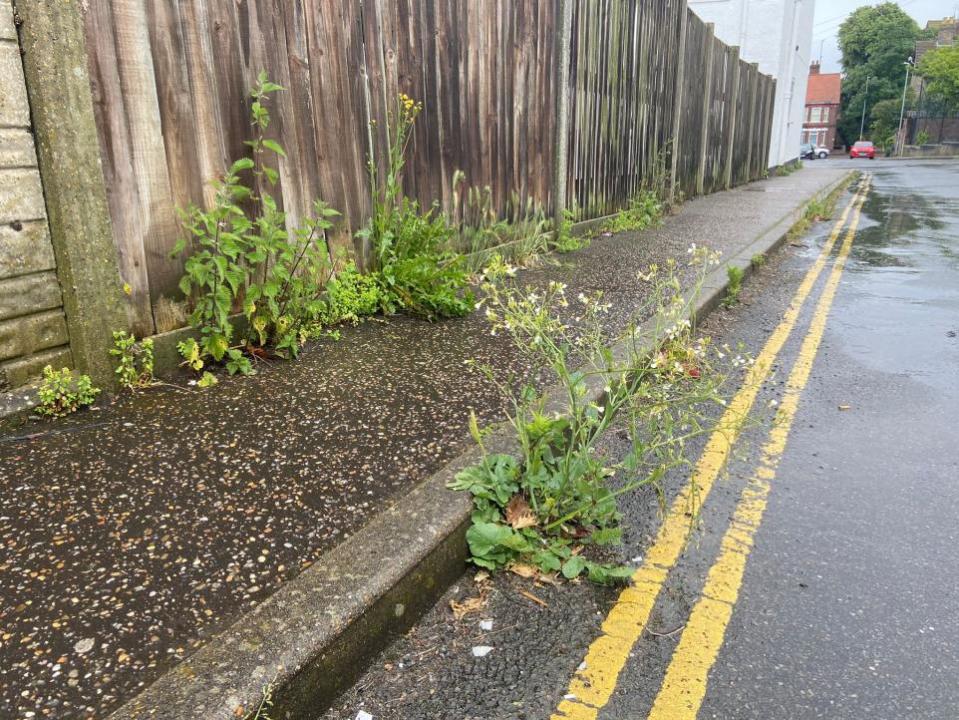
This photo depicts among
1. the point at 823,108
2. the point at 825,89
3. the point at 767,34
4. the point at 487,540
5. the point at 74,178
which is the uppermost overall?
the point at 825,89

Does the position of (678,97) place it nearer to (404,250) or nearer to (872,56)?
(404,250)

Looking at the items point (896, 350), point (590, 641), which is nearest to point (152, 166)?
point (590, 641)

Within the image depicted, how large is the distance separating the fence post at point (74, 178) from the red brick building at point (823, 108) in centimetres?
10201

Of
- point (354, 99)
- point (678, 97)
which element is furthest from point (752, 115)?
point (354, 99)

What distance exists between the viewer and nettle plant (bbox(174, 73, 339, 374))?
3.68 m

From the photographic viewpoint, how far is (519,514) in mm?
2748

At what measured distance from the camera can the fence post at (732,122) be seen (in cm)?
1623

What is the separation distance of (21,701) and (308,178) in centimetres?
347

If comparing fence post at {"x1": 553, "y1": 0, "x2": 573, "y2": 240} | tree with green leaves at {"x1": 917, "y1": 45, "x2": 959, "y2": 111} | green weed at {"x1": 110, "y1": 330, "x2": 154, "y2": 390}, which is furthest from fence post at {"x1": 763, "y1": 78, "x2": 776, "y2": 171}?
tree with green leaves at {"x1": 917, "y1": 45, "x2": 959, "y2": 111}

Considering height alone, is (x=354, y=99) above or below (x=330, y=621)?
above

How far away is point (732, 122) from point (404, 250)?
14218 mm

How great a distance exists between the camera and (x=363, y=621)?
210 cm

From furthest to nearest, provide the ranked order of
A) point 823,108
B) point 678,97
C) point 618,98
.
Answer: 1. point 823,108
2. point 678,97
3. point 618,98

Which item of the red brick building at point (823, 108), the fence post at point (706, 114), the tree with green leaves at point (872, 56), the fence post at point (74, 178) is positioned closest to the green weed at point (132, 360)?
the fence post at point (74, 178)
